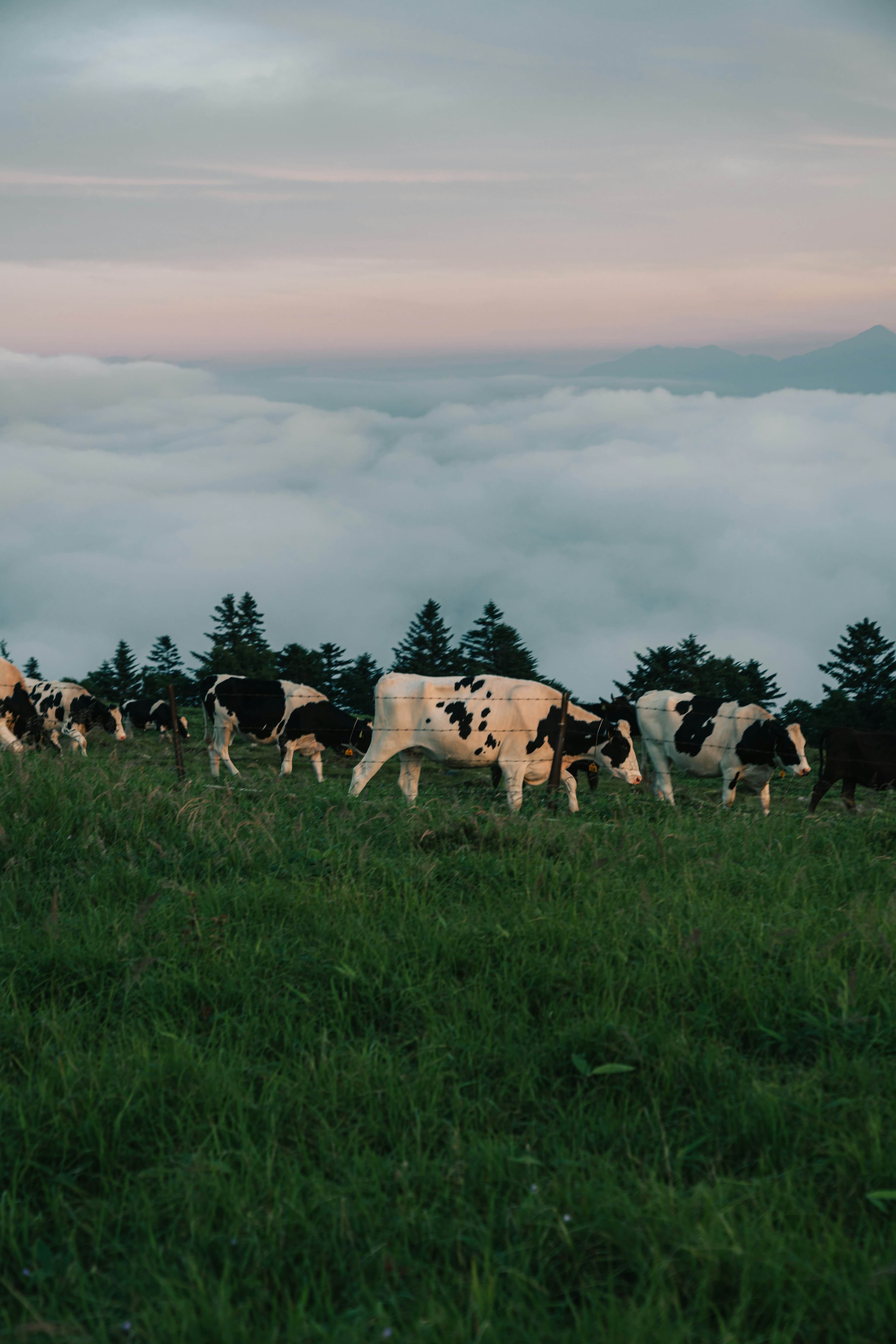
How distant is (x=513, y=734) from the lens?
14.1m

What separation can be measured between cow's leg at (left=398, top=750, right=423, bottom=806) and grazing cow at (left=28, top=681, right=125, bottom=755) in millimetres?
10912

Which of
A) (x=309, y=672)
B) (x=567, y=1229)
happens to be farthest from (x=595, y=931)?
(x=309, y=672)

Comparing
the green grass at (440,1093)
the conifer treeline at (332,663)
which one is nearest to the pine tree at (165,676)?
the conifer treeline at (332,663)

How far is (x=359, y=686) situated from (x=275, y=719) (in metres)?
25.1

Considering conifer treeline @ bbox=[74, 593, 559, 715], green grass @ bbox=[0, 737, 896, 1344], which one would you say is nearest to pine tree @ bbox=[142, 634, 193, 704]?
conifer treeline @ bbox=[74, 593, 559, 715]

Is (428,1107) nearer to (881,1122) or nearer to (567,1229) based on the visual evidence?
(567,1229)

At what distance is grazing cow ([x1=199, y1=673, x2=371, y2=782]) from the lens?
1980 centimetres

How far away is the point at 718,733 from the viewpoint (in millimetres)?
16281

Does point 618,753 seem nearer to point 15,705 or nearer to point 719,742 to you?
point 719,742

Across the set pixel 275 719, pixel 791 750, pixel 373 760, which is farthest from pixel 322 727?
pixel 791 750

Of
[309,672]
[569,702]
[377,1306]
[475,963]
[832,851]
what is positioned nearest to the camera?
[377,1306]

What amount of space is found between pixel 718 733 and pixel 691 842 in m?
9.31

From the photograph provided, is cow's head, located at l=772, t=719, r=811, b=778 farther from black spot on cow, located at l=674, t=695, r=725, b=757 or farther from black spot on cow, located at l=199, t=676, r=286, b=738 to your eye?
black spot on cow, located at l=199, t=676, r=286, b=738

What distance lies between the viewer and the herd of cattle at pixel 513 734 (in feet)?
46.5
